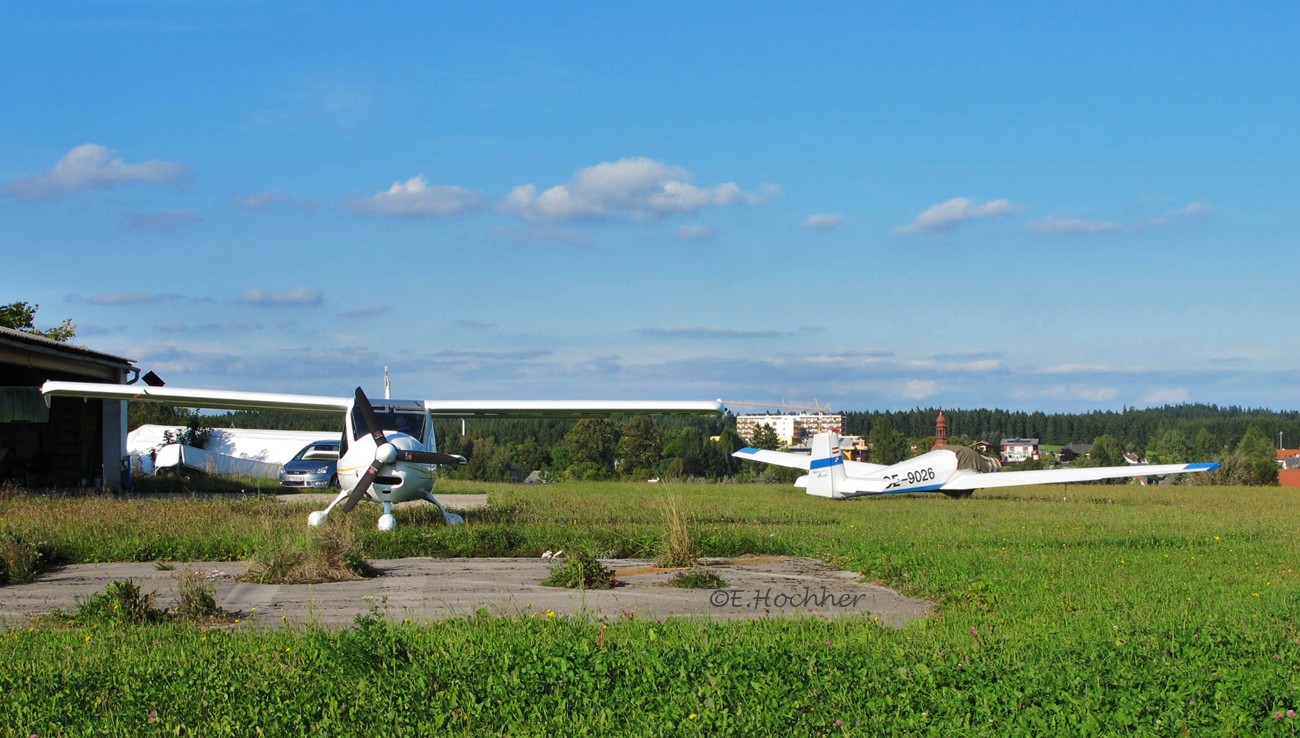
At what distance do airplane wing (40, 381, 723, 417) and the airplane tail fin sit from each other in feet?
32.9

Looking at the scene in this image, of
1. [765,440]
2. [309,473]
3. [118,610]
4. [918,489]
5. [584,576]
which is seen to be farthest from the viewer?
[765,440]

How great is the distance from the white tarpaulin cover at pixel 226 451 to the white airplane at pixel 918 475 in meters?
25.5

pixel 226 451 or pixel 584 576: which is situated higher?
pixel 226 451

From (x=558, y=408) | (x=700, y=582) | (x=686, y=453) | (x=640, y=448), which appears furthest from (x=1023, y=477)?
(x=686, y=453)

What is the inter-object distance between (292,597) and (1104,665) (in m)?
7.16

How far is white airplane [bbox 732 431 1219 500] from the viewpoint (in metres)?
28.5

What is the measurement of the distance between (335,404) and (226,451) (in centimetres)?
3251

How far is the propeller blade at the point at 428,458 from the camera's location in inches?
619

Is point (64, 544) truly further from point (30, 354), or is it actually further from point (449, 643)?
point (30, 354)

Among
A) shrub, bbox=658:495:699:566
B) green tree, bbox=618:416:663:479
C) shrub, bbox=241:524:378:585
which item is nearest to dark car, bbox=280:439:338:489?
shrub, bbox=241:524:378:585

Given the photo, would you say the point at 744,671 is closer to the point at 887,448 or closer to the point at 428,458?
the point at 428,458

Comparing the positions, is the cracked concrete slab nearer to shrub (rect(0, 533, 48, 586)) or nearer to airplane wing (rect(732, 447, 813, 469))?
shrub (rect(0, 533, 48, 586))

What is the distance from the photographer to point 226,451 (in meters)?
47.8

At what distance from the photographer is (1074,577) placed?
10617 mm
